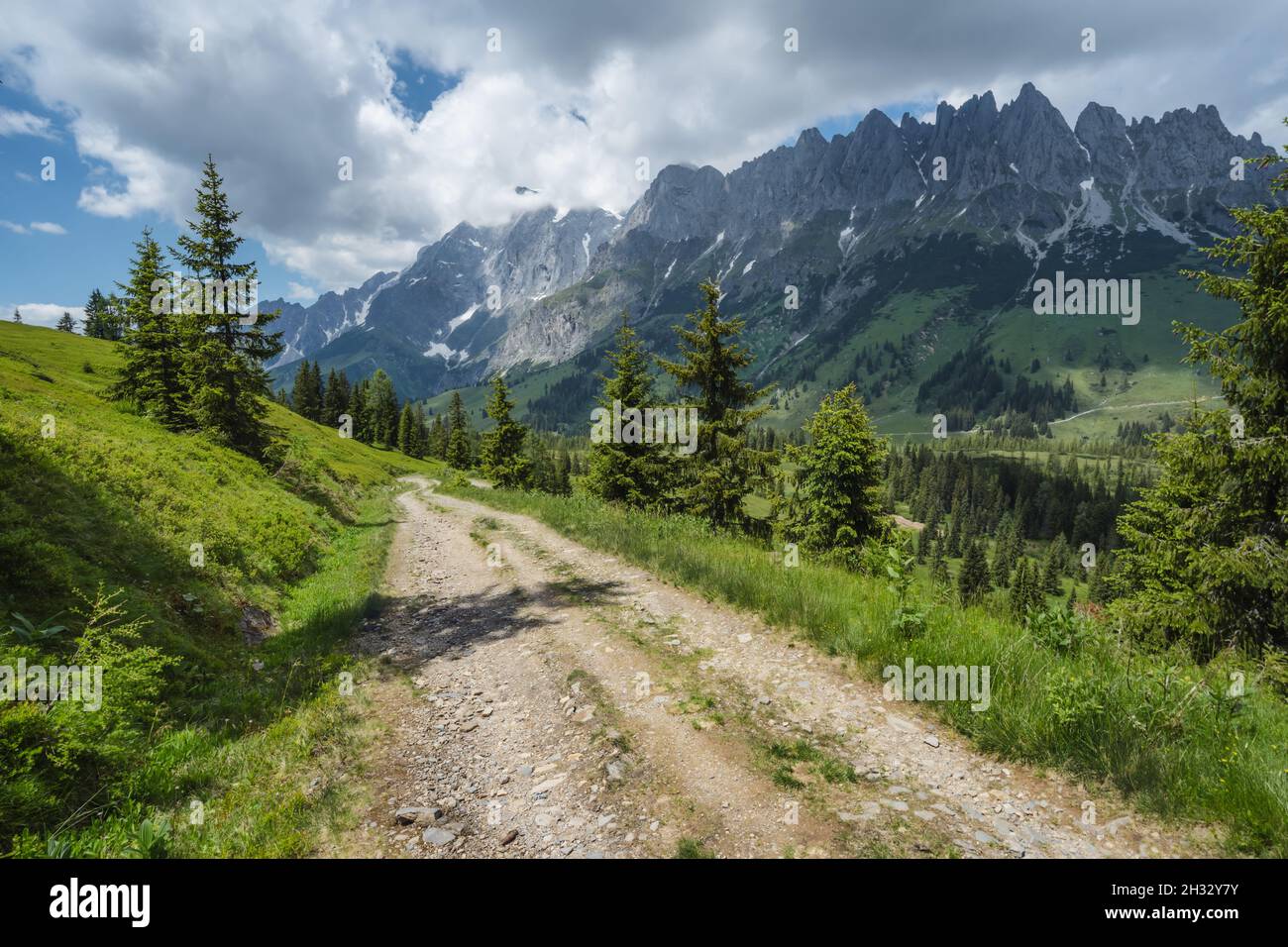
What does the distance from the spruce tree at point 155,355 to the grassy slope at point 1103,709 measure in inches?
1466

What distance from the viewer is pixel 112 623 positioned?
28.2 feet

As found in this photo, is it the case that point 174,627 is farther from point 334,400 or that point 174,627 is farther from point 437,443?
point 437,443

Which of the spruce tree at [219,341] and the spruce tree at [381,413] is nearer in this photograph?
the spruce tree at [219,341]

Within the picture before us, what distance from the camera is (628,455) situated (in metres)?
32.0

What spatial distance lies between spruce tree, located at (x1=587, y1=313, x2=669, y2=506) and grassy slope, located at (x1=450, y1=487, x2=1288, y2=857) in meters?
21.7

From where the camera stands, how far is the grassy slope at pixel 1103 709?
4.64 meters

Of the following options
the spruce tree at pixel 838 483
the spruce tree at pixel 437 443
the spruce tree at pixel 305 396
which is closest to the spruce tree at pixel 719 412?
the spruce tree at pixel 838 483

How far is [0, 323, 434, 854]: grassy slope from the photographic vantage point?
5.25m

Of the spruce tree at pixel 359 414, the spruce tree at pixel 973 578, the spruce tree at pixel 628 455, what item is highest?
the spruce tree at pixel 359 414

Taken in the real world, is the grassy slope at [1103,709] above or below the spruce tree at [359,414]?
below

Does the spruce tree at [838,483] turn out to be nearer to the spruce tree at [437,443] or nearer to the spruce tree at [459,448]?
the spruce tree at [459,448]

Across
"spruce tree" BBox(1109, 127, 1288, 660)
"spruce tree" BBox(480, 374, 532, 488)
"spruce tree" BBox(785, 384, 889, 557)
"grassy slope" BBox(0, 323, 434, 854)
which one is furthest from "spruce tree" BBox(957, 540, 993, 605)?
"spruce tree" BBox(480, 374, 532, 488)
